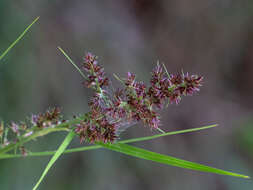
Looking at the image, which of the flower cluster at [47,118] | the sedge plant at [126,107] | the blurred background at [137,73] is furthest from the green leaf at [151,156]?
the blurred background at [137,73]

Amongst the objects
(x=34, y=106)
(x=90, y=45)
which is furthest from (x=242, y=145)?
(x=34, y=106)

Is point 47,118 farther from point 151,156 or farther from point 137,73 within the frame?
point 137,73

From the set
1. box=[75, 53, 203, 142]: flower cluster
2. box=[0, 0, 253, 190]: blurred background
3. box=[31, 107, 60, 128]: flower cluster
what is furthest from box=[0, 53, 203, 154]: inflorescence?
box=[0, 0, 253, 190]: blurred background

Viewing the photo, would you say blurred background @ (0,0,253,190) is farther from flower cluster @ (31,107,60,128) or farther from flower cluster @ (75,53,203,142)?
flower cluster @ (75,53,203,142)

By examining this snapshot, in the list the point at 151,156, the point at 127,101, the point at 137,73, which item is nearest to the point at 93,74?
the point at 127,101

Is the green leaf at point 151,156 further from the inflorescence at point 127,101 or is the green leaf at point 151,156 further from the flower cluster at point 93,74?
the flower cluster at point 93,74

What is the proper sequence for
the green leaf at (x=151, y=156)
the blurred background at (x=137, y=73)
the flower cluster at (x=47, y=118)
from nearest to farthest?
the green leaf at (x=151, y=156), the flower cluster at (x=47, y=118), the blurred background at (x=137, y=73)
